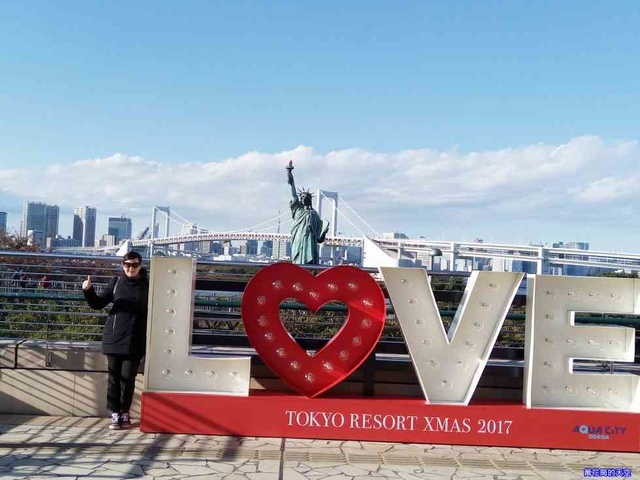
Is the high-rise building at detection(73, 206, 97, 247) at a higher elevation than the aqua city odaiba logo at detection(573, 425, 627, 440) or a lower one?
higher

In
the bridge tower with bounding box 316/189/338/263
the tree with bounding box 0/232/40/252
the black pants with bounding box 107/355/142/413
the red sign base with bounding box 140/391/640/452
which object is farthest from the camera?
the bridge tower with bounding box 316/189/338/263

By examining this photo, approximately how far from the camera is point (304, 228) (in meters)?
21.4

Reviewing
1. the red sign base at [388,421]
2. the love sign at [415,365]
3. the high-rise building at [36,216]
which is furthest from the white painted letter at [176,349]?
the high-rise building at [36,216]

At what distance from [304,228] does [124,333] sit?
15647mm

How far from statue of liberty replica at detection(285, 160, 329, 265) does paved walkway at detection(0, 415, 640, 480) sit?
15.5 metres

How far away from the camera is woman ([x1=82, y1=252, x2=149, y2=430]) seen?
5852mm

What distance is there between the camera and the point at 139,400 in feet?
20.6

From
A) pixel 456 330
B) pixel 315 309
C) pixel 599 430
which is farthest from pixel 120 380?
pixel 599 430

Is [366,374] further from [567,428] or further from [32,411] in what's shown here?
[32,411]

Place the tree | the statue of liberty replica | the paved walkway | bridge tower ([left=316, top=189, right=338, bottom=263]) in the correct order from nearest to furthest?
1. the paved walkway
2. the statue of liberty replica
3. the tree
4. bridge tower ([left=316, top=189, right=338, bottom=263])

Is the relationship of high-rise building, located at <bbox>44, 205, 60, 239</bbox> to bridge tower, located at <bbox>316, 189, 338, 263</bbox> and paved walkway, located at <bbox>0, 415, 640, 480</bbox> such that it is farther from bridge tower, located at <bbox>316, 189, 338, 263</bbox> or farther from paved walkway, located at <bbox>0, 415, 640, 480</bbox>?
paved walkway, located at <bbox>0, 415, 640, 480</bbox>

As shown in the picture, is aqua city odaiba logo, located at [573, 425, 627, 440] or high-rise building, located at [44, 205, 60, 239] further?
high-rise building, located at [44, 205, 60, 239]

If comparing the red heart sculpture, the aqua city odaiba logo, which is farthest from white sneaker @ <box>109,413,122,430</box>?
the aqua city odaiba logo

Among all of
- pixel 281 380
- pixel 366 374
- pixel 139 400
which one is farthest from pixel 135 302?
pixel 366 374
